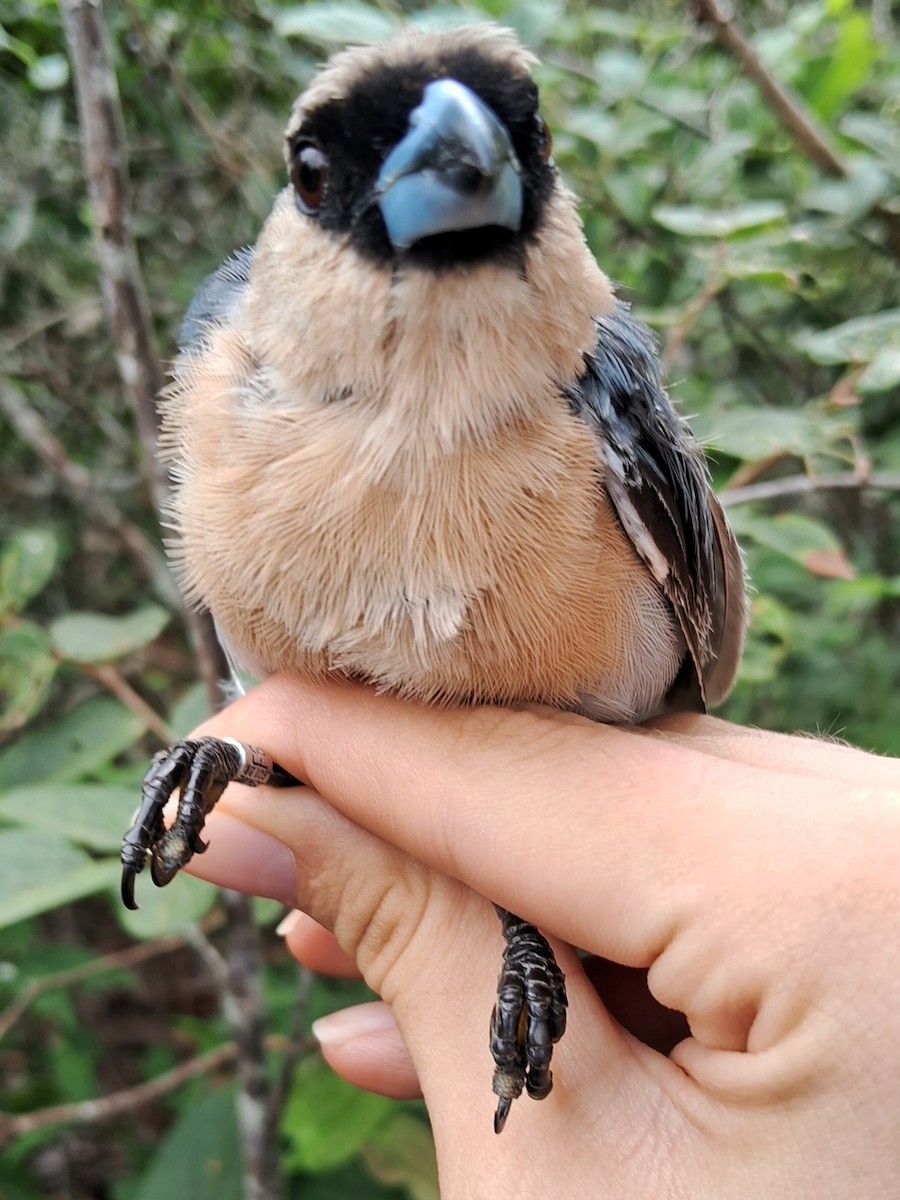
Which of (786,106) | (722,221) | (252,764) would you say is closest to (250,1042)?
(252,764)

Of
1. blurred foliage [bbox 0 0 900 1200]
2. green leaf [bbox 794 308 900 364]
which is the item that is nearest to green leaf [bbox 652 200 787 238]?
blurred foliage [bbox 0 0 900 1200]

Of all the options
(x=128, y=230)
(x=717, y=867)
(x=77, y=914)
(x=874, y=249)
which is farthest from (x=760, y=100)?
(x=77, y=914)

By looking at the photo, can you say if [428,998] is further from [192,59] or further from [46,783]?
[192,59]

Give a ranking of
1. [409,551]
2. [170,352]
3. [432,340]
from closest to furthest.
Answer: [432,340]
[409,551]
[170,352]

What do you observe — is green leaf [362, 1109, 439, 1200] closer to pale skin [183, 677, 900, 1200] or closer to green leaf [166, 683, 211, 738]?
pale skin [183, 677, 900, 1200]

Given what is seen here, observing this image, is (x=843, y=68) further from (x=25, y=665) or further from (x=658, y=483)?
(x=25, y=665)
